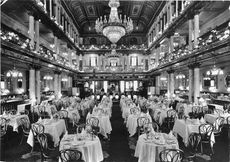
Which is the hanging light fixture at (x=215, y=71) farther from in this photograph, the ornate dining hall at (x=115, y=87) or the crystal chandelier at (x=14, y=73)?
the crystal chandelier at (x=14, y=73)

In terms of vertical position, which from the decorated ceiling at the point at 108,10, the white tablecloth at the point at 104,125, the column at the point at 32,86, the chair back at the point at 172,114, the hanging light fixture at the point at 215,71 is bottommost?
the white tablecloth at the point at 104,125

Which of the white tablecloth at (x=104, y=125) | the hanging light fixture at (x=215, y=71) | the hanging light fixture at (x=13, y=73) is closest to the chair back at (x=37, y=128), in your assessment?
the white tablecloth at (x=104, y=125)

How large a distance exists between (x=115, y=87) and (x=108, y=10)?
12469mm

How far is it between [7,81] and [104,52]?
15646mm

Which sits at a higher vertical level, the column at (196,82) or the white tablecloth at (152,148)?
the column at (196,82)

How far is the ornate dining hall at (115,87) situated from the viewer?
4965 mm

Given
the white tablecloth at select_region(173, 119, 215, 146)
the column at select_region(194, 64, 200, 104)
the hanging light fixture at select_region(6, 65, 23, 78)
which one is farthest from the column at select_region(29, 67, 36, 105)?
the column at select_region(194, 64, 200, 104)

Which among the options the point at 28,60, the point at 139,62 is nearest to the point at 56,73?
the point at 28,60

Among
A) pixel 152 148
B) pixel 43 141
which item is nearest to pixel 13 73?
pixel 43 141

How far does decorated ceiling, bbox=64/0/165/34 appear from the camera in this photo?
19.3 m

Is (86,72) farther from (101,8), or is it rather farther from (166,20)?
(166,20)

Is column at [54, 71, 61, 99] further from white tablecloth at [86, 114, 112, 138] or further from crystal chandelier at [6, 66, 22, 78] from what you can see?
white tablecloth at [86, 114, 112, 138]

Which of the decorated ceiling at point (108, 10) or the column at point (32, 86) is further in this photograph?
the decorated ceiling at point (108, 10)

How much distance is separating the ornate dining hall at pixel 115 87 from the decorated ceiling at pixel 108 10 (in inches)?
4.6
